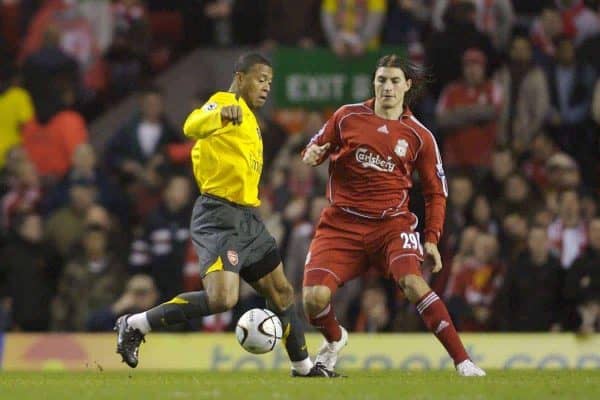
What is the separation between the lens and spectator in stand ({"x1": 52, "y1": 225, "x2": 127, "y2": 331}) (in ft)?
→ 56.0

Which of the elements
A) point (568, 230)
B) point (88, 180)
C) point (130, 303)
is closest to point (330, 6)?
point (88, 180)

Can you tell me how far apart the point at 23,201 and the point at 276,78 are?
3.13 m

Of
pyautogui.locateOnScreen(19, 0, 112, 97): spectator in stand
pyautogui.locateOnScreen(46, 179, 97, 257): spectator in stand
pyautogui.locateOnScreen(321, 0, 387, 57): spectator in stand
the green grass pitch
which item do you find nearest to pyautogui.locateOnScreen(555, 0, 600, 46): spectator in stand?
pyautogui.locateOnScreen(321, 0, 387, 57): spectator in stand

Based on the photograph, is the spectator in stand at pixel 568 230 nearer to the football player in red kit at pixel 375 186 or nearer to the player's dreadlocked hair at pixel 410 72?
the player's dreadlocked hair at pixel 410 72

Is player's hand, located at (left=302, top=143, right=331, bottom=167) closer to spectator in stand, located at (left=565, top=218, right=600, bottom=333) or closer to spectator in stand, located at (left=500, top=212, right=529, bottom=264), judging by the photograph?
spectator in stand, located at (left=565, top=218, right=600, bottom=333)

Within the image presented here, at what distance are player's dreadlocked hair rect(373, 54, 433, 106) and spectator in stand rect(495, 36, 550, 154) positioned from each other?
582cm

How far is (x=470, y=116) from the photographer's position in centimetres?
1809

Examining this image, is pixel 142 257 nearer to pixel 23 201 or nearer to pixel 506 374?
pixel 23 201

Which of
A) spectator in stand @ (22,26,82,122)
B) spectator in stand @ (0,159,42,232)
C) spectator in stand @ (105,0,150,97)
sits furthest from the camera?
spectator in stand @ (105,0,150,97)

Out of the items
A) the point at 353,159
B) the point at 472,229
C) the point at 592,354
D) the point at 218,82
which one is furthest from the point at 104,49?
the point at 353,159

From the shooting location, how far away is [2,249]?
17531mm

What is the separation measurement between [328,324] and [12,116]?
8095 mm

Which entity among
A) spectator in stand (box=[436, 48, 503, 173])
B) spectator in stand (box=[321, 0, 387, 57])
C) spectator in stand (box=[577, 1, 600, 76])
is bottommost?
spectator in stand (box=[436, 48, 503, 173])

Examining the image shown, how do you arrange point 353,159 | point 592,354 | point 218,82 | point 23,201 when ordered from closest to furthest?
1. point 353,159
2. point 592,354
3. point 23,201
4. point 218,82
